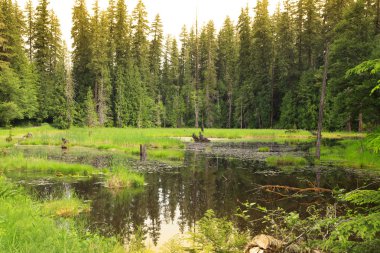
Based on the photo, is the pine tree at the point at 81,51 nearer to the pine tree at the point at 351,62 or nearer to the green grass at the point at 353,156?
the pine tree at the point at 351,62

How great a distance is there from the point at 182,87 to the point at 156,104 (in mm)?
10637

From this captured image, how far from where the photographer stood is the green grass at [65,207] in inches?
369

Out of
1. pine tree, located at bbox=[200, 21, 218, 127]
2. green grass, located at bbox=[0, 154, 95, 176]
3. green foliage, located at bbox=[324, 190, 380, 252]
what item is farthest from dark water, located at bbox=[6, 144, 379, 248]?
pine tree, located at bbox=[200, 21, 218, 127]

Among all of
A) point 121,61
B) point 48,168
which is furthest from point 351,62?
point 121,61

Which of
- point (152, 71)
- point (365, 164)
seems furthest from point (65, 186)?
point (152, 71)

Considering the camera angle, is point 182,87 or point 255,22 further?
point 182,87

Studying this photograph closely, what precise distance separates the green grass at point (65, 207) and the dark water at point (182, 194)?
1.30ft

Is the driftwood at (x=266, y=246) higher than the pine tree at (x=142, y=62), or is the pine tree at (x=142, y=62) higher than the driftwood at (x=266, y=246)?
the pine tree at (x=142, y=62)

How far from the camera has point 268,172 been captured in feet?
57.5

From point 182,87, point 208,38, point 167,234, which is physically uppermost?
point 208,38

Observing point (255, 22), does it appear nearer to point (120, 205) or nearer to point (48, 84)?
point (48, 84)

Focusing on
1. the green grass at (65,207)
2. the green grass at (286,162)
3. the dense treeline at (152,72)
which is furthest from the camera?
the dense treeline at (152,72)

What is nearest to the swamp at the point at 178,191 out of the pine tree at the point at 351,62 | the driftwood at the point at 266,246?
the driftwood at the point at 266,246

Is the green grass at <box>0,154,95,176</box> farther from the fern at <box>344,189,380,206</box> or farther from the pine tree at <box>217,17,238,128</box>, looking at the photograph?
the pine tree at <box>217,17,238,128</box>
